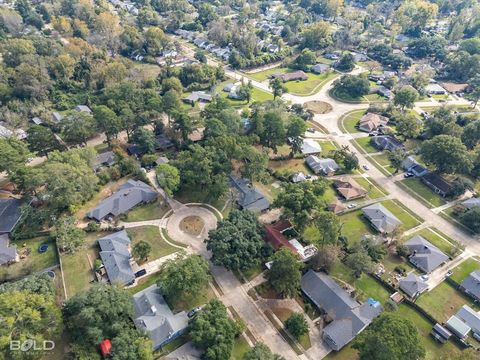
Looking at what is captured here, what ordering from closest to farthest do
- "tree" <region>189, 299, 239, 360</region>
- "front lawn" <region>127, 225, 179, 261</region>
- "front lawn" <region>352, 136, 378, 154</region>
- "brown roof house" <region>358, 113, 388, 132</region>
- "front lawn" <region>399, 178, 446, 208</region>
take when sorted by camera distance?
1. "tree" <region>189, 299, 239, 360</region>
2. "front lawn" <region>127, 225, 179, 261</region>
3. "front lawn" <region>399, 178, 446, 208</region>
4. "front lawn" <region>352, 136, 378, 154</region>
5. "brown roof house" <region>358, 113, 388, 132</region>

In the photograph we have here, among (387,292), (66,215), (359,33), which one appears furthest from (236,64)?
(387,292)

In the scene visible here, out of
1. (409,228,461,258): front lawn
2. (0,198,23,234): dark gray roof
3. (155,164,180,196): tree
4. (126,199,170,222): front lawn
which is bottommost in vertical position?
(126,199,170,222): front lawn

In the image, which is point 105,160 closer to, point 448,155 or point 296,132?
A: point 296,132

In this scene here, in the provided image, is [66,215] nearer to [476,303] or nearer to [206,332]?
[206,332]

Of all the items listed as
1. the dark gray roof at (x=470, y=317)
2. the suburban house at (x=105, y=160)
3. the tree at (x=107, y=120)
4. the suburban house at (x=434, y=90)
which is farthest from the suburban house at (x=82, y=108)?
the suburban house at (x=434, y=90)

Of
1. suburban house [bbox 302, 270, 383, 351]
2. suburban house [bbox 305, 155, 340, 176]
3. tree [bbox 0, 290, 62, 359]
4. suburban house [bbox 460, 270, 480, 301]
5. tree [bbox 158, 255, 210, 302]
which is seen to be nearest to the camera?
tree [bbox 0, 290, 62, 359]

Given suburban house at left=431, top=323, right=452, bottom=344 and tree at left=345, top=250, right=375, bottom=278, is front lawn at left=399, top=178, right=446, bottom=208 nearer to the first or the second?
tree at left=345, top=250, right=375, bottom=278

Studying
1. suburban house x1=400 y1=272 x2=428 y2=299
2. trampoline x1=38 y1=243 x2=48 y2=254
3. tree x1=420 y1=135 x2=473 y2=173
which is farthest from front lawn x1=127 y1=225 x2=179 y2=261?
tree x1=420 y1=135 x2=473 y2=173
